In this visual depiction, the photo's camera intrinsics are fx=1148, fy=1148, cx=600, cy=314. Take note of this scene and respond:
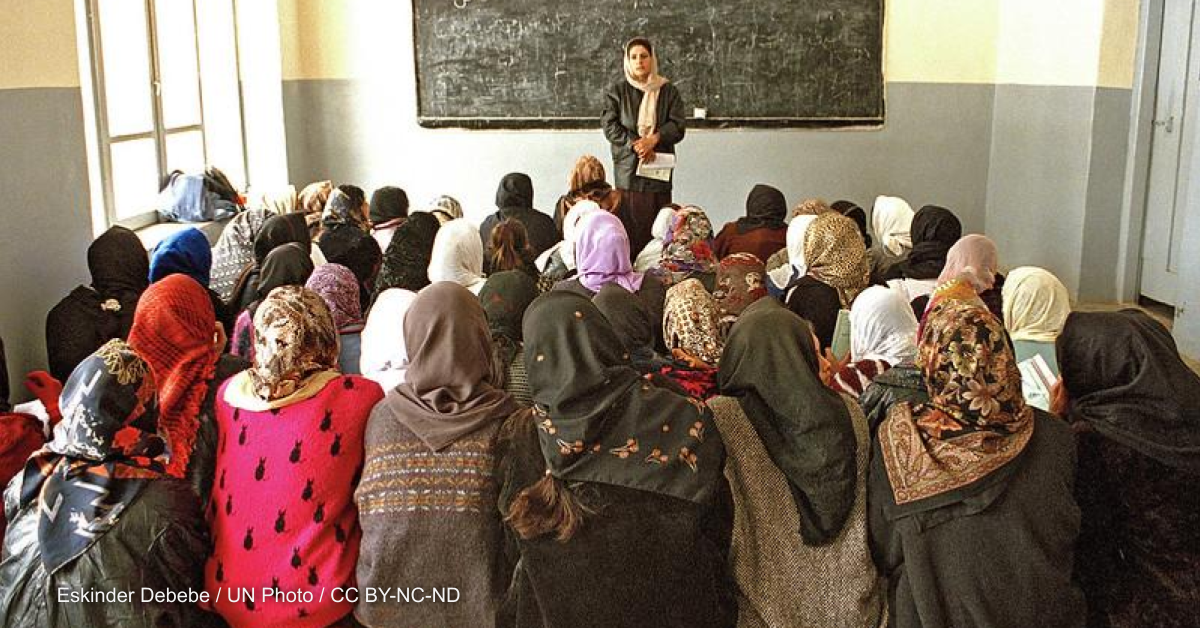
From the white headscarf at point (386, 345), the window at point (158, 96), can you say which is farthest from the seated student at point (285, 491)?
the window at point (158, 96)

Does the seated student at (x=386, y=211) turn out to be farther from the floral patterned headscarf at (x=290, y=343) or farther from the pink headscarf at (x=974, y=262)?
the floral patterned headscarf at (x=290, y=343)

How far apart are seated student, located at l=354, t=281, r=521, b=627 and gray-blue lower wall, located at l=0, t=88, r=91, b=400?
196 centimetres

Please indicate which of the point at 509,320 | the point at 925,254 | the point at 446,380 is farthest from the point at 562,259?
the point at 446,380

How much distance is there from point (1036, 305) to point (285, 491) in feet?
7.70

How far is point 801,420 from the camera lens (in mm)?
2279

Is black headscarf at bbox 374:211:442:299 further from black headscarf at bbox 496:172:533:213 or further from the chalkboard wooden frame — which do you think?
the chalkboard wooden frame

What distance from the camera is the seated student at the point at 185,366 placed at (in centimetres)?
272

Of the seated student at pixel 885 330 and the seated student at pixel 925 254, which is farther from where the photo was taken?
the seated student at pixel 925 254

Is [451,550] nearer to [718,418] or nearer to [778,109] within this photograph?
[718,418]

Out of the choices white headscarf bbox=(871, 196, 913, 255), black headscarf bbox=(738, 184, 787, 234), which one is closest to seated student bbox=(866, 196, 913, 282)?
white headscarf bbox=(871, 196, 913, 255)

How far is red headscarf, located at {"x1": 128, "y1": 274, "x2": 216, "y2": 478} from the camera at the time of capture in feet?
9.18

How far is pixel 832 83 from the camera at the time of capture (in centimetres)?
788

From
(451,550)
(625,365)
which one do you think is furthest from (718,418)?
(451,550)

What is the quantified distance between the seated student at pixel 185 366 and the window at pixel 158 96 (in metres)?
2.63
